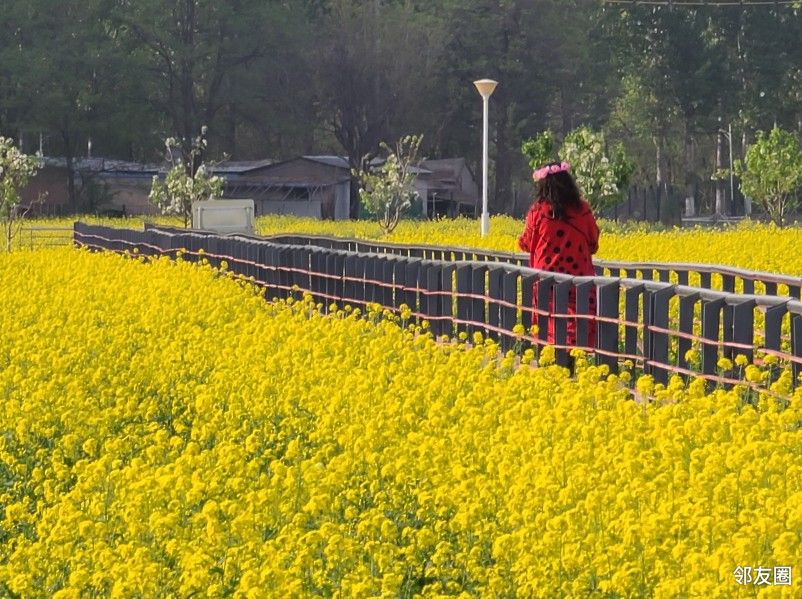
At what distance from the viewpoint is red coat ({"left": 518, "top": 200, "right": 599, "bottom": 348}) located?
44.2ft

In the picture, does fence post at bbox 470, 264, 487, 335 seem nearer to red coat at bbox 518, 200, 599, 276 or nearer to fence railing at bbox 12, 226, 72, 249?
red coat at bbox 518, 200, 599, 276

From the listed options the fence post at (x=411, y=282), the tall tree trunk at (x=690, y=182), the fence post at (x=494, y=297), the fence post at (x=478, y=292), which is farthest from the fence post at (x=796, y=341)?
the tall tree trunk at (x=690, y=182)

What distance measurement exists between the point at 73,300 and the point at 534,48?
2567 inches

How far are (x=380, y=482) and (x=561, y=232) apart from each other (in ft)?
19.8

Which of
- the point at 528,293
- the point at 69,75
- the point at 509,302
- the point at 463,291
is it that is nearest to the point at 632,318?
the point at 528,293

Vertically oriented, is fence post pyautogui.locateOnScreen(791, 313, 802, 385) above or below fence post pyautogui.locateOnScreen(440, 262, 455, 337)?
above

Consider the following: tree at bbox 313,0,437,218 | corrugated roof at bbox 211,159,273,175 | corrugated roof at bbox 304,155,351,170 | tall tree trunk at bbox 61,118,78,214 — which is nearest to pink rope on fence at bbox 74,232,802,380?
tall tree trunk at bbox 61,118,78,214

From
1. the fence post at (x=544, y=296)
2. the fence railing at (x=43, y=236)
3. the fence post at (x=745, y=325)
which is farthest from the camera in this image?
the fence railing at (x=43, y=236)

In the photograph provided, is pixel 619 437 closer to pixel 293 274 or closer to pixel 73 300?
pixel 73 300

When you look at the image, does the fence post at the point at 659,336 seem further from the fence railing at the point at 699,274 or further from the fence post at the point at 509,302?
the fence railing at the point at 699,274

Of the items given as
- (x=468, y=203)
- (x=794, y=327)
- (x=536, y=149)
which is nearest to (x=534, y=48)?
(x=468, y=203)

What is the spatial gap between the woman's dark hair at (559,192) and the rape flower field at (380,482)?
1400 millimetres

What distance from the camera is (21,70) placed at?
75.1 metres

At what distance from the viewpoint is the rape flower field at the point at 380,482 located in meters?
5.93
